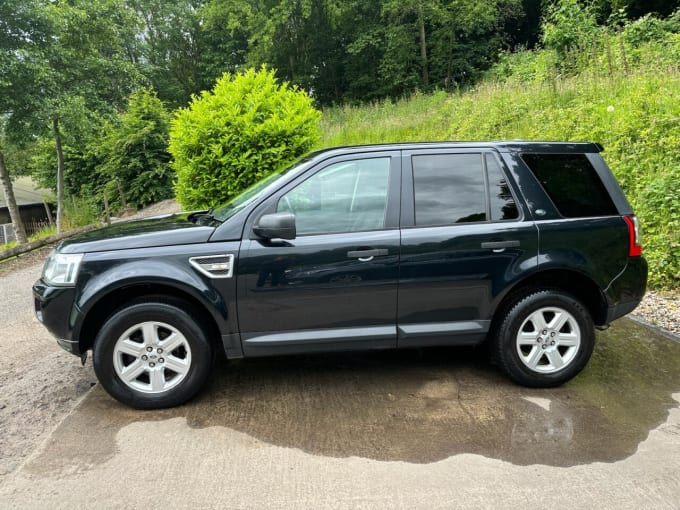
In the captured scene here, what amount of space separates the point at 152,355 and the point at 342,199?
1.73 m

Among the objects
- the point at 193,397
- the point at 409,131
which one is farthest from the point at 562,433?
the point at 409,131

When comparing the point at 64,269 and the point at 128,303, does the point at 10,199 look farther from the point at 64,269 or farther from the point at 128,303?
the point at 128,303

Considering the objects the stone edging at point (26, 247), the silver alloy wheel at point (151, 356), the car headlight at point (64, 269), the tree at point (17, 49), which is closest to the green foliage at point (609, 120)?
the silver alloy wheel at point (151, 356)

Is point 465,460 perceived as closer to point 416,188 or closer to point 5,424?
point 416,188

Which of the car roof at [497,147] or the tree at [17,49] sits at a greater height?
the tree at [17,49]

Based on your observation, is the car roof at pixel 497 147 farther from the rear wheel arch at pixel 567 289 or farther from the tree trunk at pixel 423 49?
the tree trunk at pixel 423 49

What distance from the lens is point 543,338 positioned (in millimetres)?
3615

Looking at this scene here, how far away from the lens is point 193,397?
3482mm

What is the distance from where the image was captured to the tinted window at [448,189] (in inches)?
141

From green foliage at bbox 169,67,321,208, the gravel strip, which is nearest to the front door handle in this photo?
the gravel strip

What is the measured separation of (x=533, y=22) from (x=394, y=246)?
30730 mm

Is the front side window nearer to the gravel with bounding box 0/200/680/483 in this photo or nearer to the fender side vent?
the fender side vent

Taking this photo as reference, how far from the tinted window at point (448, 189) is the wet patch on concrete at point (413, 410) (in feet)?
4.30

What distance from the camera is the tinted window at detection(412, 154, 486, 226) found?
11.7 feet
